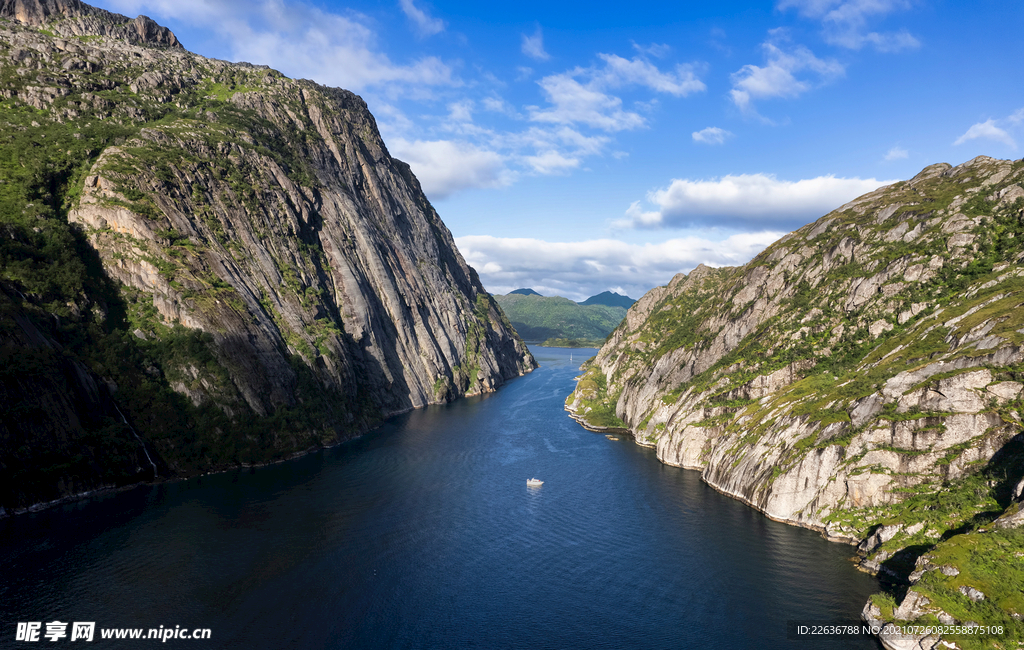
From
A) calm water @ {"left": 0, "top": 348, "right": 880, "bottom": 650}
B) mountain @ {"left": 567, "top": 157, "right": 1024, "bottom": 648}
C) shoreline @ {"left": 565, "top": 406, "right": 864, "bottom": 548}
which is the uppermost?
mountain @ {"left": 567, "top": 157, "right": 1024, "bottom": 648}

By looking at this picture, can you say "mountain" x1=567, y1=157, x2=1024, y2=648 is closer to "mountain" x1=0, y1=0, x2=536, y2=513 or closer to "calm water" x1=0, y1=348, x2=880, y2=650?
"calm water" x1=0, y1=348, x2=880, y2=650

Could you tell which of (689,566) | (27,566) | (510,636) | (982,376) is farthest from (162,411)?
(982,376)

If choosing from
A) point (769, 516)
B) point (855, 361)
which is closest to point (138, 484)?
point (769, 516)

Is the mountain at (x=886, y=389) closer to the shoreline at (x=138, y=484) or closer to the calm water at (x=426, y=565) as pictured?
the calm water at (x=426, y=565)

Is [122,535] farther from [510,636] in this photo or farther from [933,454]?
[933,454]

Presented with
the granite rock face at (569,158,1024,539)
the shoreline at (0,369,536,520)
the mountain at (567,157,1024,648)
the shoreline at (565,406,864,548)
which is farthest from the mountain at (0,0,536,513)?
the granite rock face at (569,158,1024,539)

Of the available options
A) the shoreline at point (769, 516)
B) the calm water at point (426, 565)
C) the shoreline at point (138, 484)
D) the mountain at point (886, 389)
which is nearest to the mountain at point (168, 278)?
the shoreline at point (138, 484)
